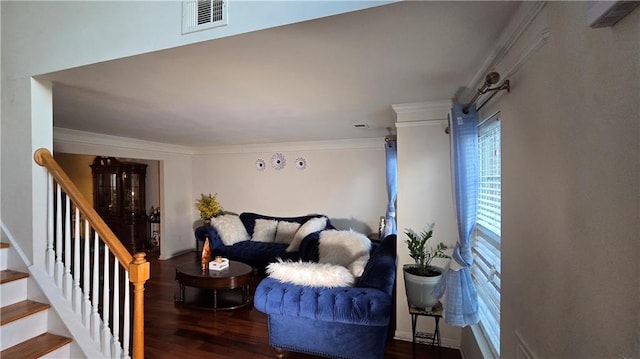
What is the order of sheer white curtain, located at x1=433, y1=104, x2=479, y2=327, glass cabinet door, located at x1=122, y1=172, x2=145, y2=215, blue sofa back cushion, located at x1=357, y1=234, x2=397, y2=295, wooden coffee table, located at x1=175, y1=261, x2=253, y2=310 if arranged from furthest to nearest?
glass cabinet door, located at x1=122, y1=172, x2=145, y2=215
wooden coffee table, located at x1=175, y1=261, x2=253, y2=310
blue sofa back cushion, located at x1=357, y1=234, x2=397, y2=295
sheer white curtain, located at x1=433, y1=104, x2=479, y2=327

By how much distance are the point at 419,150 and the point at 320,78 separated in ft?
4.02

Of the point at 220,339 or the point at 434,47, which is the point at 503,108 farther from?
the point at 220,339

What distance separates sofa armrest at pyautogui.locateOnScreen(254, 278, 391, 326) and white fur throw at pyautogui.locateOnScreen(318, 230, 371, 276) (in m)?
0.98

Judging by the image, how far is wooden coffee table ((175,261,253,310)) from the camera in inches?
126

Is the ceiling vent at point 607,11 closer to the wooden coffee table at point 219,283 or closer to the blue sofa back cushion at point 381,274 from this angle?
the blue sofa back cushion at point 381,274

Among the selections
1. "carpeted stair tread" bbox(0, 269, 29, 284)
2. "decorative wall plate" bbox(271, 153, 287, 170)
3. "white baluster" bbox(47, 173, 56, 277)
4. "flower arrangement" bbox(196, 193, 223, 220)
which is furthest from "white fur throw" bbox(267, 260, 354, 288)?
"flower arrangement" bbox(196, 193, 223, 220)

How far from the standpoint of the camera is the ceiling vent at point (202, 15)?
130 cm

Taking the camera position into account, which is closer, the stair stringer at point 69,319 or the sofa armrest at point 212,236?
the stair stringer at point 69,319

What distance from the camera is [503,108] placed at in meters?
1.42

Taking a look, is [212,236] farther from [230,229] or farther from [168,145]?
[168,145]

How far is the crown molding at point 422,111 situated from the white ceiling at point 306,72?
97mm

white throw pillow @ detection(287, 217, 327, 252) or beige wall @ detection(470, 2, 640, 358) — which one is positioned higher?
beige wall @ detection(470, 2, 640, 358)

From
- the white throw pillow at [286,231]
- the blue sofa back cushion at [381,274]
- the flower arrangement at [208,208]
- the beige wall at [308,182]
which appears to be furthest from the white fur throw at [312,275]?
the flower arrangement at [208,208]

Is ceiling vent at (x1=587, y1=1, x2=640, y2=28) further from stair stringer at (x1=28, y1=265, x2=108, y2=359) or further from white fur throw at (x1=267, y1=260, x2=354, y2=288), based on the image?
stair stringer at (x1=28, y1=265, x2=108, y2=359)
